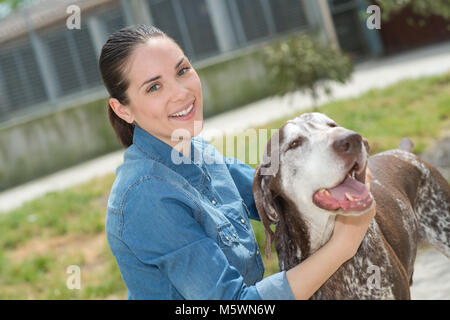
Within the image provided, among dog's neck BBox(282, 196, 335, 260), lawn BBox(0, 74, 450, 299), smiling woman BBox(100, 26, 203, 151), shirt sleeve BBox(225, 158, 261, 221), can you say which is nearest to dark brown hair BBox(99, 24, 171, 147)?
smiling woman BBox(100, 26, 203, 151)

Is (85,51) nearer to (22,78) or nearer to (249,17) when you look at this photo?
(22,78)

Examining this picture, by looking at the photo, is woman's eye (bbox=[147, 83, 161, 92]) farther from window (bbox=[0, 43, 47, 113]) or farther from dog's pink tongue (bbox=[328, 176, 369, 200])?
window (bbox=[0, 43, 47, 113])

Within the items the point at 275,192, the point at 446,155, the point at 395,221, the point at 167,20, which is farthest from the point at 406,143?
the point at 167,20

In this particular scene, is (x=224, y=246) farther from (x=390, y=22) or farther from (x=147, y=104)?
(x=390, y=22)

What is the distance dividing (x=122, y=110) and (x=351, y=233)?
1.22 meters

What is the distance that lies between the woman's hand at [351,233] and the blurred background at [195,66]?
5884 millimetres

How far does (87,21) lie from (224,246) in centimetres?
1347

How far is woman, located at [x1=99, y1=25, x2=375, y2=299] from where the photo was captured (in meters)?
2.29

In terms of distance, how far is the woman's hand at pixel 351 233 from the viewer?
93.5 inches

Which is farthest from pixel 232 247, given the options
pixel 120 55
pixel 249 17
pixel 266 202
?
pixel 249 17

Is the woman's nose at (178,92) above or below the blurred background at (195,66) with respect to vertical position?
above

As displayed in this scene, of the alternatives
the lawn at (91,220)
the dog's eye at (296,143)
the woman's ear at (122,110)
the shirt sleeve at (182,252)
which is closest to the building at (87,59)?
the lawn at (91,220)

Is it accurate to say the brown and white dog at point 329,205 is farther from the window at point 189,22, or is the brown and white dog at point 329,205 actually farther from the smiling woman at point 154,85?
the window at point 189,22

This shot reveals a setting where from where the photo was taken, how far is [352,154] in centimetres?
222
